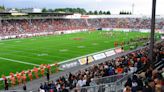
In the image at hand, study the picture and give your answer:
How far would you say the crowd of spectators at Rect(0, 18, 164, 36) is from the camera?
58162 millimetres

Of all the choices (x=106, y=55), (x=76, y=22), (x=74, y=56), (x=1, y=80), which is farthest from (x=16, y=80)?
(x=76, y=22)

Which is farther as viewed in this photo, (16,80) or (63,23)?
(63,23)

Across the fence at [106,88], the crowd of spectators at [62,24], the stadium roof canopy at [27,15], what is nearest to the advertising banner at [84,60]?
the fence at [106,88]

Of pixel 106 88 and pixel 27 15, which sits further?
pixel 27 15

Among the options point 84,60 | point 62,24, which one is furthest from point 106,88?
point 62,24

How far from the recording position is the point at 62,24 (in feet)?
240

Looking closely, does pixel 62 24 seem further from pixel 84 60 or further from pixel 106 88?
pixel 106 88

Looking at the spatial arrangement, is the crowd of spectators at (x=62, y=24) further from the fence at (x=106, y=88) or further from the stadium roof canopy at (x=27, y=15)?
the fence at (x=106, y=88)

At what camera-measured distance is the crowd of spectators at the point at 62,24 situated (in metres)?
58.2

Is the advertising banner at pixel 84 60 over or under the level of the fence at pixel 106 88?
under

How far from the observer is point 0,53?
3281 centimetres

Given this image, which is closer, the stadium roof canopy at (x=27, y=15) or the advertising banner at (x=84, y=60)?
the advertising banner at (x=84, y=60)

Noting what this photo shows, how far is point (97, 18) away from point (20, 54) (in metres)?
58.7

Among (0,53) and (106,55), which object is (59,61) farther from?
(0,53)
